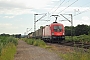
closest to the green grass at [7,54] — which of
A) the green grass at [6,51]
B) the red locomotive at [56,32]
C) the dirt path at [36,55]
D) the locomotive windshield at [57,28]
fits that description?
the green grass at [6,51]

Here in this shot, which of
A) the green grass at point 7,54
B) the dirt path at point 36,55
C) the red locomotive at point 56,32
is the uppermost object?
the red locomotive at point 56,32

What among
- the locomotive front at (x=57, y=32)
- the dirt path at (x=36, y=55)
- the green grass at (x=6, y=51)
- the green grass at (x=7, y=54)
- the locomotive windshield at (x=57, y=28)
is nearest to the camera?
the green grass at (x=7, y=54)

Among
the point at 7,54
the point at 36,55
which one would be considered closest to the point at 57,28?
the point at 36,55

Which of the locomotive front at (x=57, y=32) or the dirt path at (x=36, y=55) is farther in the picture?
the locomotive front at (x=57, y=32)

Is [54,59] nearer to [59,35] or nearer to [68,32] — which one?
[59,35]

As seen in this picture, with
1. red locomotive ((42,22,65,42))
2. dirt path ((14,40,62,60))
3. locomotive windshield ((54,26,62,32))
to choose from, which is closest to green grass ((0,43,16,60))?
dirt path ((14,40,62,60))

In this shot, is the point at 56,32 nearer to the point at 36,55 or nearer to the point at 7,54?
the point at 36,55

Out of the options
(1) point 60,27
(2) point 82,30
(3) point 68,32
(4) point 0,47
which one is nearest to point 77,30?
(2) point 82,30

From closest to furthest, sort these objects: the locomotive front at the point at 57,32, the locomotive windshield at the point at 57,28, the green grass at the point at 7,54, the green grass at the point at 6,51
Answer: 1. the green grass at the point at 7,54
2. the green grass at the point at 6,51
3. the locomotive front at the point at 57,32
4. the locomotive windshield at the point at 57,28

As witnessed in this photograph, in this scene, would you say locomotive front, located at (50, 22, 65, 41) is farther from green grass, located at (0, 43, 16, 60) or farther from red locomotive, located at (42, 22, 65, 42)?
green grass, located at (0, 43, 16, 60)

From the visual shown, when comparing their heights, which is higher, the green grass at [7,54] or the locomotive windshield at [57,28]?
the locomotive windshield at [57,28]

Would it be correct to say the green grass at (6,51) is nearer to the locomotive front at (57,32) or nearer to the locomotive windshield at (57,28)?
the locomotive front at (57,32)

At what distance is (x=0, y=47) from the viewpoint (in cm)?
1742

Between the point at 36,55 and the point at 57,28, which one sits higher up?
the point at 57,28
